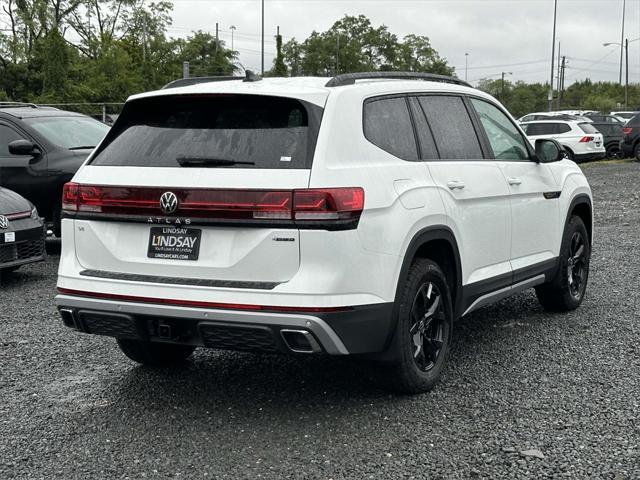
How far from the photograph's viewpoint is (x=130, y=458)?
13.9ft

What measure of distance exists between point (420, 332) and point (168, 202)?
1577 mm

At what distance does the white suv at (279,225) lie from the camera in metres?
4.29

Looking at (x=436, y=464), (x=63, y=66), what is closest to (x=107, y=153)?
(x=436, y=464)

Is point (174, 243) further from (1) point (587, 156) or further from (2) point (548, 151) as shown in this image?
(1) point (587, 156)

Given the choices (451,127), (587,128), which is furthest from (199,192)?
(587,128)

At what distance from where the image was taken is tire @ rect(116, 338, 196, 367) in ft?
18.2

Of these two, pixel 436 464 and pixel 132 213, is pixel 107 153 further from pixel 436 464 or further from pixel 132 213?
pixel 436 464

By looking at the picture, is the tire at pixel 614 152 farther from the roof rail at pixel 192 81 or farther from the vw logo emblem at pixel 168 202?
the vw logo emblem at pixel 168 202

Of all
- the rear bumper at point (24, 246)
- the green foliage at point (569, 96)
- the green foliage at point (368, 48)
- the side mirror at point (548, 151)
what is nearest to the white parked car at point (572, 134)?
the rear bumper at point (24, 246)

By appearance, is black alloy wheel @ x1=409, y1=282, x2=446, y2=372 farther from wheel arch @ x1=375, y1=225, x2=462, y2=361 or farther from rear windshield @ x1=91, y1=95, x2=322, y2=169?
rear windshield @ x1=91, y1=95, x2=322, y2=169

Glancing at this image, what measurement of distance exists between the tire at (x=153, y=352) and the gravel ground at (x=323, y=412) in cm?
9

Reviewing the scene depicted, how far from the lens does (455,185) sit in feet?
17.5

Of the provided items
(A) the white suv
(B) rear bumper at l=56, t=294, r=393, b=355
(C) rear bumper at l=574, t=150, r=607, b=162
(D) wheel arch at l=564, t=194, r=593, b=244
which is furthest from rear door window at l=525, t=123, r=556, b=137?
(B) rear bumper at l=56, t=294, r=393, b=355

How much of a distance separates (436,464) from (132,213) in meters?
1.96
